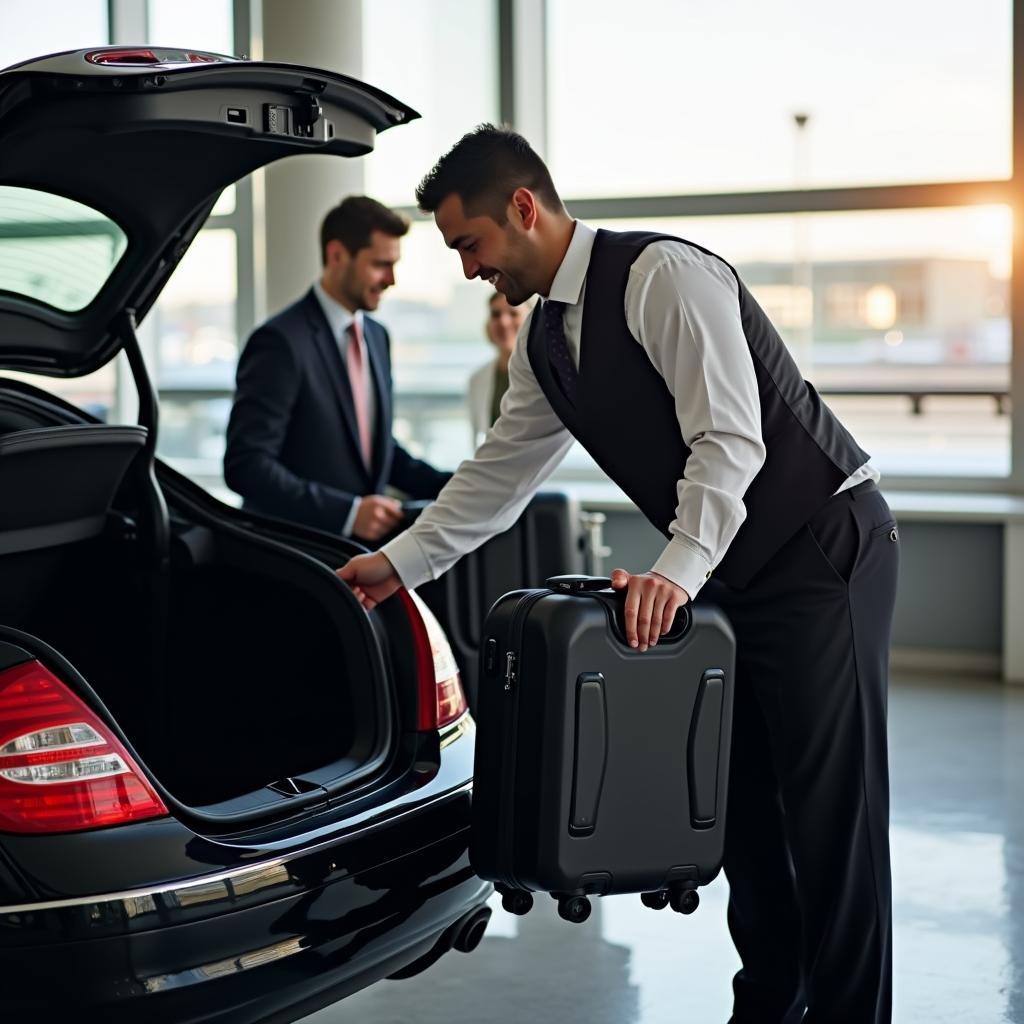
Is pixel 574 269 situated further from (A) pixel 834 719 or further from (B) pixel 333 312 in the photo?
(B) pixel 333 312

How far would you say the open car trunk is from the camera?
227 cm

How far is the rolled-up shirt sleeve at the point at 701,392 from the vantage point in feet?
6.23

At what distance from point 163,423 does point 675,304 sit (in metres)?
5.97

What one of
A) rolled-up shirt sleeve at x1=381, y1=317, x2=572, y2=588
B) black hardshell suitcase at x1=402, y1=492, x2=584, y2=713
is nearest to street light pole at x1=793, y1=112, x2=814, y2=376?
black hardshell suitcase at x1=402, y1=492, x2=584, y2=713

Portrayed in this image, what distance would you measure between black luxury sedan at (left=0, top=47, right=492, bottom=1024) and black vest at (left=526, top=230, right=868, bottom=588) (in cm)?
46

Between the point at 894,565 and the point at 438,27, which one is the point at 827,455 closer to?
the point at 894,565

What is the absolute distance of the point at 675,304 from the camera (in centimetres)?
194

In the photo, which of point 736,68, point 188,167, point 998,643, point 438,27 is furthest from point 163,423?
point 188,167

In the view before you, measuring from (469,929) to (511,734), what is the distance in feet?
1.26

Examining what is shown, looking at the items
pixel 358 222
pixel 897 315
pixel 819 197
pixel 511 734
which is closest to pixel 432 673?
pixel 511 734

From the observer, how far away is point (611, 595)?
187 cm

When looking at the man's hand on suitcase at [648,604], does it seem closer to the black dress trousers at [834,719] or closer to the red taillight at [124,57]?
the black dress trousers at [834,719]

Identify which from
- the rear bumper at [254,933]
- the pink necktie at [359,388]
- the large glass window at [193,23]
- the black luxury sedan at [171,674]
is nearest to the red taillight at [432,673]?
the black luxury sedan at [171,674]

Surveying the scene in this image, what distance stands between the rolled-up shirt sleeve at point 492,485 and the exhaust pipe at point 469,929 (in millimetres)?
543
